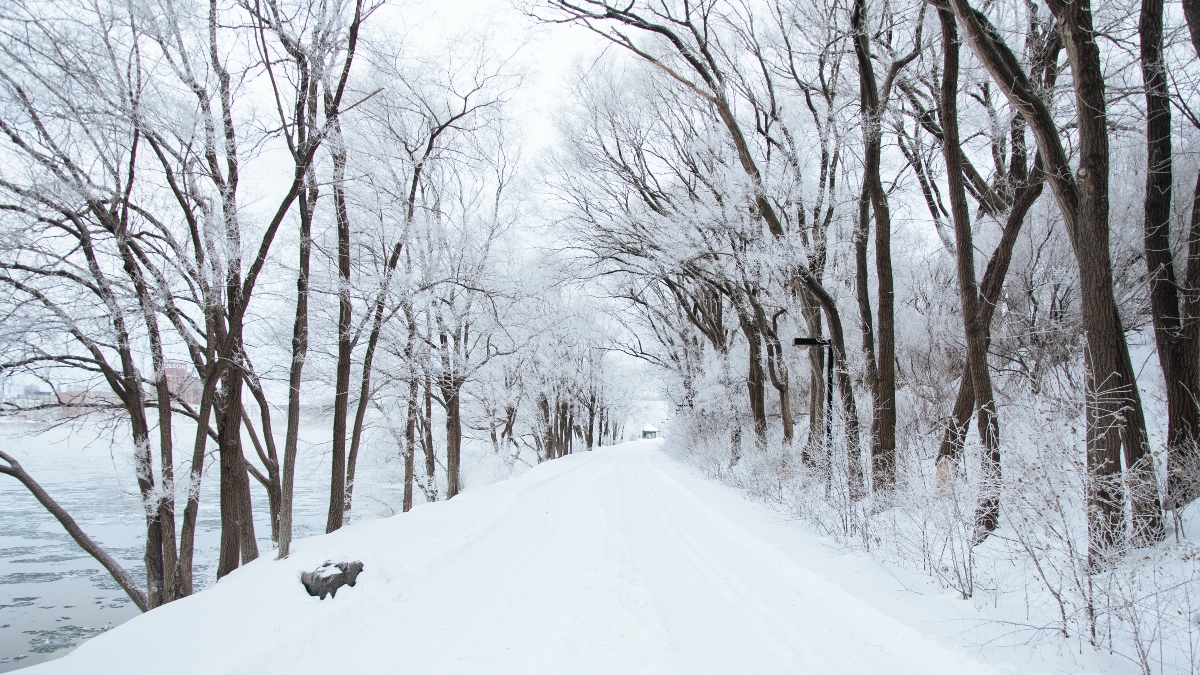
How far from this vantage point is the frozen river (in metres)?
10.2

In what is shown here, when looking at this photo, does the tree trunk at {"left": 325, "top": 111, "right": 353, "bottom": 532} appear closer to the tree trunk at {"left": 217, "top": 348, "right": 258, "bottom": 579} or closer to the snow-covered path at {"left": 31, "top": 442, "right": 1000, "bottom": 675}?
the tree trunk at {"left": 217, "top": 348, "right": 258, "bottom": 579}

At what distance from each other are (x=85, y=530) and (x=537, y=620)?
23.7m

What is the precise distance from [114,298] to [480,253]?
8220 mm

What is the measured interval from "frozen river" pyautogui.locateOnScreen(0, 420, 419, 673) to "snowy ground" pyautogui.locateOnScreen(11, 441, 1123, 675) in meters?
5.65

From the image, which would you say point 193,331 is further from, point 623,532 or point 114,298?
point 623,532

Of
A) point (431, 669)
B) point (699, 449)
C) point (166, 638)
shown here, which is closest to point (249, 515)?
point (166, 638)

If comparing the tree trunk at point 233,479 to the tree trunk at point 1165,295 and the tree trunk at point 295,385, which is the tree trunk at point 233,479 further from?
the tree trunk at point 1165,295

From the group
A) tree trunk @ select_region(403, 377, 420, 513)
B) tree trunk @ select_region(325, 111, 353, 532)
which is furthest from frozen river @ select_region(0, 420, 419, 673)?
tree trunk @ select_region(403, 377, 420, 513)

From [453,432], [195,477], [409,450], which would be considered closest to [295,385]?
[195,477]

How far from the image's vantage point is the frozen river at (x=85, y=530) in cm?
1016

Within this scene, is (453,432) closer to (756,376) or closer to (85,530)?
(756,376)

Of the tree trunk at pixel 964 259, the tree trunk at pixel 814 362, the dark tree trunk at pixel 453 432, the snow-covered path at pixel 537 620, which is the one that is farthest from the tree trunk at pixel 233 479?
the tree trunk at pixel 964 259

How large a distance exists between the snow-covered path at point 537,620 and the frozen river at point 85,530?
5648 mm

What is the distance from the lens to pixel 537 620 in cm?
439
